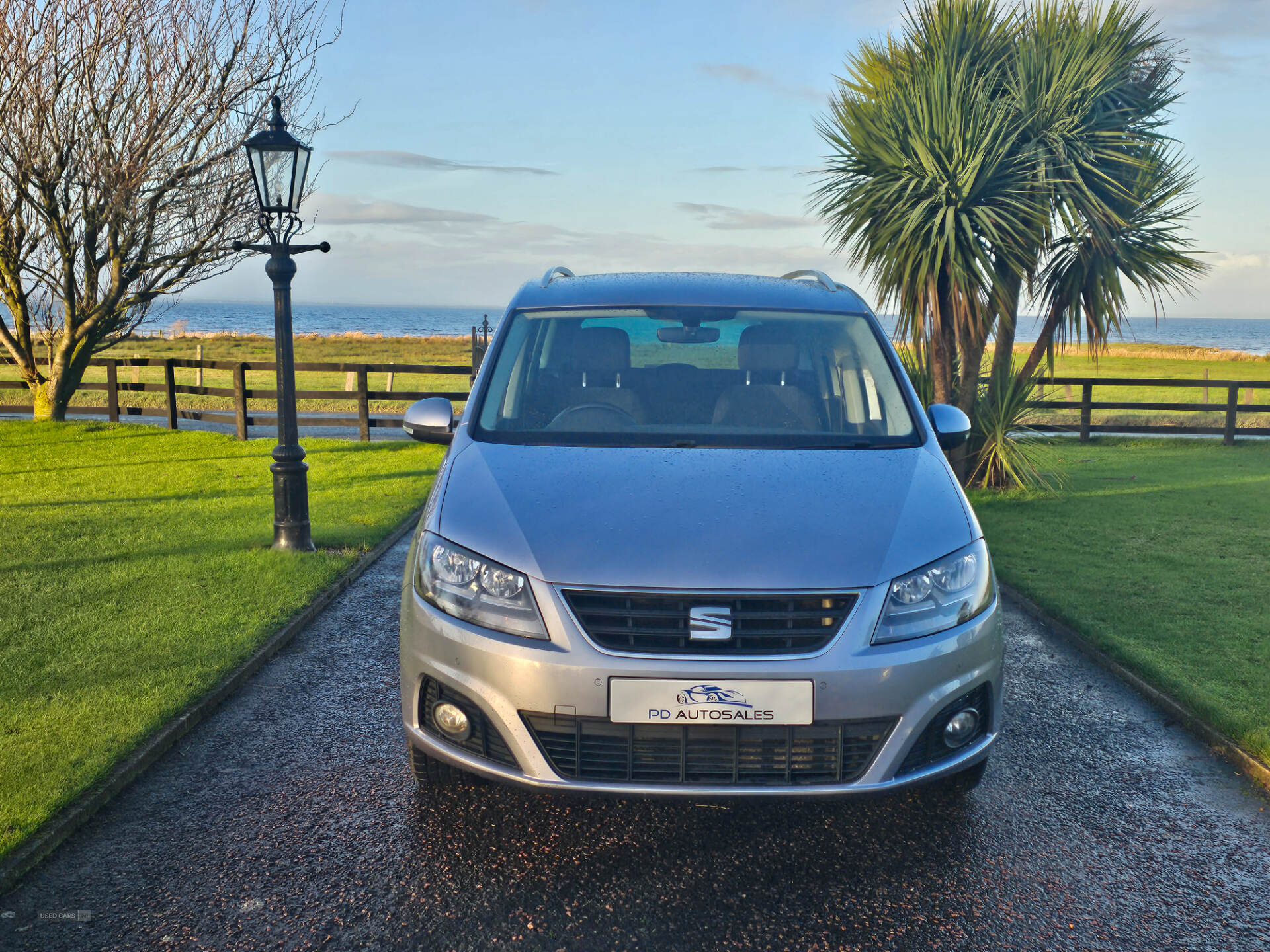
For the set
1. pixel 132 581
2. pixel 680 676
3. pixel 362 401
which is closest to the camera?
pixel 680 676

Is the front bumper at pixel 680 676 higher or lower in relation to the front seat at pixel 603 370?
lower

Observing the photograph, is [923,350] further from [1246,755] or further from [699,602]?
[699,602]

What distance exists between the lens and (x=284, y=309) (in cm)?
692

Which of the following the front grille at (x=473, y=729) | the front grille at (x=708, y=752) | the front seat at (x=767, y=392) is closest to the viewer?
the front grille at (x=708, y=752)

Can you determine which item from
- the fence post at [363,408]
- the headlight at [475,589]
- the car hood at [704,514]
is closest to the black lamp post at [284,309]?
the car hood at [704,514]

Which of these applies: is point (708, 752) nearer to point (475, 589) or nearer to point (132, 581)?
point (475, 589)

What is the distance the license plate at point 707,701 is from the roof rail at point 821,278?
2316 mm

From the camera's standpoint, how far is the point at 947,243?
973 centimetres

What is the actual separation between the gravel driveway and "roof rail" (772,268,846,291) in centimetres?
209

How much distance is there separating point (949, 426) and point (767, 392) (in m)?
0.72

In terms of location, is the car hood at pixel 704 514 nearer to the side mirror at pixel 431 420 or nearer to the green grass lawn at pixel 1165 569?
the side mirror at pixel 431 420

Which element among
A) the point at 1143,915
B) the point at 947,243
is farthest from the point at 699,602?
the point at 947,243

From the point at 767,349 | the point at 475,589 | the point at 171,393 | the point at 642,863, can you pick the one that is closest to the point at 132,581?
the point at 475,589

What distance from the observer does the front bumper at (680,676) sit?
260 centimetres
